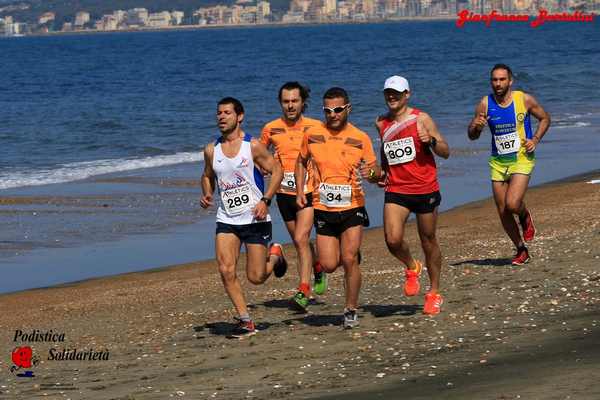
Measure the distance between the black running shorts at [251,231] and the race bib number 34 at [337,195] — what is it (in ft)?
1.77

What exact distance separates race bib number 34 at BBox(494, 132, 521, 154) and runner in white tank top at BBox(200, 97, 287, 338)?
2891mm

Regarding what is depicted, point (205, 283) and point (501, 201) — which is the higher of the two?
point (501, 201)

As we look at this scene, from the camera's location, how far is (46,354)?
10133 mm

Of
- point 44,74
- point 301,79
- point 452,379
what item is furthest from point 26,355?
point 44,74

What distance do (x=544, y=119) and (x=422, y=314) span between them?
2.80 meters

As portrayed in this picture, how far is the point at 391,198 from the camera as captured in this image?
10070 mm

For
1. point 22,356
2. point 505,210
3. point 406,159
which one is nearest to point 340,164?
point 406,159

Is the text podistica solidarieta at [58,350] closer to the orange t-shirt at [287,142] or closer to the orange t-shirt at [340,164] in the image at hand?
the orange t-shirt at [340,164]

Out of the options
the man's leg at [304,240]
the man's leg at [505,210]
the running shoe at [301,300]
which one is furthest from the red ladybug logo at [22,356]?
the man's leg at [505,210]

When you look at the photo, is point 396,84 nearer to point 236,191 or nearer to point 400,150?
point 400,150

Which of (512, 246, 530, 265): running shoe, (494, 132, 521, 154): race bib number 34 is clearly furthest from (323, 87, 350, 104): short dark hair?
(512, 246, 530, 265): running shoe

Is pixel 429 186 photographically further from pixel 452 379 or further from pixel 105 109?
pixel 105 109

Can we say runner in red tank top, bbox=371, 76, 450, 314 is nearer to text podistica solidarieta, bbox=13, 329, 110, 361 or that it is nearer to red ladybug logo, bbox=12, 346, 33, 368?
text podistica solidarieta, bbox=13, 329, 110, 361

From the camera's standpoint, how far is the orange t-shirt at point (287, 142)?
11102 mm
